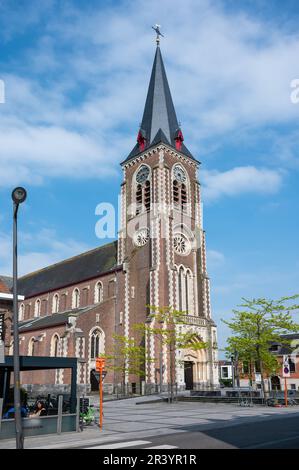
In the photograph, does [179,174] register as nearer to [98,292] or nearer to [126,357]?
[98,292]

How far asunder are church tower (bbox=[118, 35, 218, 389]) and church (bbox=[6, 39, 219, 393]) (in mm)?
95

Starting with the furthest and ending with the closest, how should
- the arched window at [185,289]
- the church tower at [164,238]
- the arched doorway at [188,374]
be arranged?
the arched window at [185,289] < the arched doorway at [188,374] < the church tower at [164,238]

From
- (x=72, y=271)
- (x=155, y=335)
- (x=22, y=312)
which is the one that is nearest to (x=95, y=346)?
(x=155, y=335)

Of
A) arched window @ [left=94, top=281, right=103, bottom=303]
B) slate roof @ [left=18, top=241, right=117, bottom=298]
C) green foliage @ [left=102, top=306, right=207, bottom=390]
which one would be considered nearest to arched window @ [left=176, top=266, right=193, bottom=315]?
green foliage @ [left=102, top=306, right=207, bottom=390]

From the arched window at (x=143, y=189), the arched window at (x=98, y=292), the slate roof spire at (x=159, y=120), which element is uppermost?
the slate roof spire at (x=159, y=120)

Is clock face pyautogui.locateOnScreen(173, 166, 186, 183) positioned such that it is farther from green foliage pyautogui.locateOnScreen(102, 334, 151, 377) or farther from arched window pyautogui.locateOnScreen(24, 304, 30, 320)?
arched window pyautogui.locateOnScreen(24, 304, 30, 320)

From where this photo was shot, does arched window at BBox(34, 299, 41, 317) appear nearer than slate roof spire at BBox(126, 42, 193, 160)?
No

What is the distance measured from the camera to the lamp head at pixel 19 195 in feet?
35.9

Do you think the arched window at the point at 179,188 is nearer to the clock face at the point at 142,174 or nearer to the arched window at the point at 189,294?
the clock face at the point at 142,174

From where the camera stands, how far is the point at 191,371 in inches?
1578

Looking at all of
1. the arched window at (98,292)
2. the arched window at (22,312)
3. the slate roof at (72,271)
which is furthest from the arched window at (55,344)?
the arched window at (22,312)

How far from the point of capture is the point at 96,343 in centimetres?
4069

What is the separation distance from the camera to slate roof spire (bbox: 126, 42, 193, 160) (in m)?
46.1

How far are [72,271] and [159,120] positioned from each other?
20.5 m
